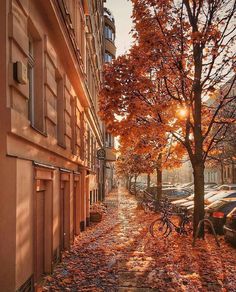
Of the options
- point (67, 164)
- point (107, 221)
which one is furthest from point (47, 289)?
point (107, 221)

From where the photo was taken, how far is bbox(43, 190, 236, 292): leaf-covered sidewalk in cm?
775

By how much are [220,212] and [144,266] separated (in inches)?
211

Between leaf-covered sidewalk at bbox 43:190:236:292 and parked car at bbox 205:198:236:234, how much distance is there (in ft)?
2.84

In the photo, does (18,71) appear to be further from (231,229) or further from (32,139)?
(231,229)

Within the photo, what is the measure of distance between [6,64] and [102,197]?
2752 cm

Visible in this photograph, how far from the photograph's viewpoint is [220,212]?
13.9 metres

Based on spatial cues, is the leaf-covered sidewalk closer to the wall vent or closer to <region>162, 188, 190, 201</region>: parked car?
the wall vent

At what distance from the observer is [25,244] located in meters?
6.26

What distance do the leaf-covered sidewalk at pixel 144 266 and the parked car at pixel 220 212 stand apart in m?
0.86

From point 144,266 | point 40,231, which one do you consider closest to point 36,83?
point 40,231

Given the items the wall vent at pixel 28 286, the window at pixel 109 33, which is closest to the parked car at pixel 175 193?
the window at pixel 109 33

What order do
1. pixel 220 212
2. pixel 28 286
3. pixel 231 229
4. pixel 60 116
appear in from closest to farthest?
pixel 28 286, pixel 60 116, pixel 231 229, pixel 220 212

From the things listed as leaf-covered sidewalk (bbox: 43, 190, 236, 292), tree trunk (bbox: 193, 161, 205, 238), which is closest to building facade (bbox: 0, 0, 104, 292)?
leaf-covered sidewalk (bbox: 43, 190, 236, 292)

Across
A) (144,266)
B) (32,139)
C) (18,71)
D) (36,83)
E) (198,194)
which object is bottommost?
(144,266)
